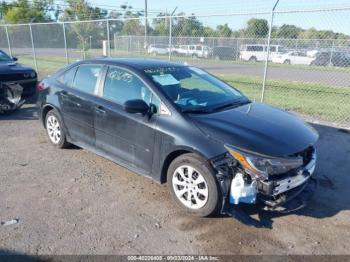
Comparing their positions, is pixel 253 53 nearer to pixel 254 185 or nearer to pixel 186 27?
pixel 186 27

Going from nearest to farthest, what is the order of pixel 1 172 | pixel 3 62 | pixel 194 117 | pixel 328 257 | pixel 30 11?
pixel 328 257, pixel 194 117, pixel 1 172, pixel 3 62, pixel 30 11

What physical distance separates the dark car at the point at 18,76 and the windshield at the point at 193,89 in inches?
206

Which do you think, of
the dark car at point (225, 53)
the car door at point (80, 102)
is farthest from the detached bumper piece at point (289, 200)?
the dark car at point (225, 53)

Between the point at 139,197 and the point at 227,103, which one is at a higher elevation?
the point at 227,103

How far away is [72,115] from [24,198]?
4.86 ft

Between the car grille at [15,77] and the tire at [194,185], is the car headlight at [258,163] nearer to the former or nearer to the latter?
the tire at [194,185]

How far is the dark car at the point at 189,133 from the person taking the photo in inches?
125

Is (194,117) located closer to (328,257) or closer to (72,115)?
(328,257)

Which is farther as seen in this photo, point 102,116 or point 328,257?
point 102,116

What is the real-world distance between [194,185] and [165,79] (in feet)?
4.76

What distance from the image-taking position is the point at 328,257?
2932 millimetres

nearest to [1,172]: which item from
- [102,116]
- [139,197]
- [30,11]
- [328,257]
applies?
[102,116]

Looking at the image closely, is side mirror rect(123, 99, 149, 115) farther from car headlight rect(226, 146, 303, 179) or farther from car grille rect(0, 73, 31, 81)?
car grille rect(0, 73, 31, 81)

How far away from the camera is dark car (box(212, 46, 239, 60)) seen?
20.2 meters
